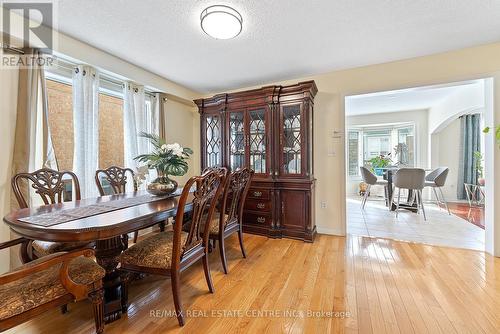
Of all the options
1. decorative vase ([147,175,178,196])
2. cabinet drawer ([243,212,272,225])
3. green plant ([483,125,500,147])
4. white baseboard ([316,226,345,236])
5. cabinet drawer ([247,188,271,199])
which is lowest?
white baseboard ([316,226,345,236])

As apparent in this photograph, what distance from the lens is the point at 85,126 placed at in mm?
2418

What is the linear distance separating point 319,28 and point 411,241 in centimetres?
280

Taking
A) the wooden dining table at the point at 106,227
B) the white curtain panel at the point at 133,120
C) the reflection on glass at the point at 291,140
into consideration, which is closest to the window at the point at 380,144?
the reflection on glass at the point at 291,140

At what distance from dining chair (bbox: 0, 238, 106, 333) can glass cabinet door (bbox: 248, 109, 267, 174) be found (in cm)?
225

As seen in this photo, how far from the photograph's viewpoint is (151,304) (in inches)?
64.9

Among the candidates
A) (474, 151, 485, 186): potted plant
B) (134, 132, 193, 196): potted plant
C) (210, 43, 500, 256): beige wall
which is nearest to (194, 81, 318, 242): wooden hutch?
(210, 43, 500, 256): beige wall

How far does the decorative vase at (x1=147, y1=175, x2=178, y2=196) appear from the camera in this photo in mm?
2031

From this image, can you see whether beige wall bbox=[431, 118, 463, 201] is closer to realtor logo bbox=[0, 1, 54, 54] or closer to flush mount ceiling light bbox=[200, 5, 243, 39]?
flush mount ceiling light bbox=[200, 5, 243, 39]

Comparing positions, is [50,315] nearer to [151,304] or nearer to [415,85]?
[151,304]

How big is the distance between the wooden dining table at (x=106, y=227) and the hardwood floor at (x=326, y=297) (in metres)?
0.25

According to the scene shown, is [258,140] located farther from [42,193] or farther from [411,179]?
[411,179]

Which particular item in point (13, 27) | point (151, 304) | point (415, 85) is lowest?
point (151, 304)

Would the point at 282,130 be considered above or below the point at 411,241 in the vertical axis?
above

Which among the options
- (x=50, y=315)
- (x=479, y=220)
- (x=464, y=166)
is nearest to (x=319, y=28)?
(x=50, y=315)
